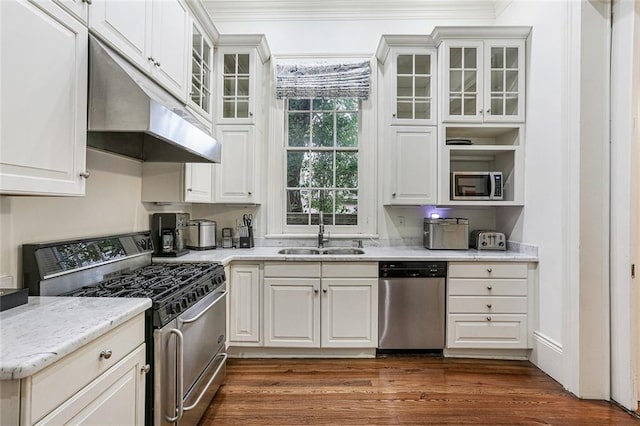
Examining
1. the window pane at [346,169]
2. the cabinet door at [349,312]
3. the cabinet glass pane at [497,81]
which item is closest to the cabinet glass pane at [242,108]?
the window pane at [346,169]

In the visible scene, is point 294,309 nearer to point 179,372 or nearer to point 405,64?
point 179,372

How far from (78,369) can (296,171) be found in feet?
8.81

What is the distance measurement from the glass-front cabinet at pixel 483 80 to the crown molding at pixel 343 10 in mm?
743

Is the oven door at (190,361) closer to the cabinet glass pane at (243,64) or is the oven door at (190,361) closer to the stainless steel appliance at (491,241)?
the cabinet glass pane at (243,64)

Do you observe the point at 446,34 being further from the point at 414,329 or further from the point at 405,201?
the point at 414,329

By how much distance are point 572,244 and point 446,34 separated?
205cm

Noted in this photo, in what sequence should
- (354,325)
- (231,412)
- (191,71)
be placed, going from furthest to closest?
(354,325), (191,71), (231,412)

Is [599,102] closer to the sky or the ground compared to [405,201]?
closer to the sky

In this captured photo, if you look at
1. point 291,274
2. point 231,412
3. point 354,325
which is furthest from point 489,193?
point 231,412

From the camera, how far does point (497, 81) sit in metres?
3.07

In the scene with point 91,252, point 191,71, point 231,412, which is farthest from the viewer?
point 191,71

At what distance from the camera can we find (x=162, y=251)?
259 cm

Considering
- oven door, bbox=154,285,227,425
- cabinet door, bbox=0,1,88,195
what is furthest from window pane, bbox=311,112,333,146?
cabinet door, bbox=0,1,88,195

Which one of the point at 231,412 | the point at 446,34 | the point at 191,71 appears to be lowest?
the point at 231,412
